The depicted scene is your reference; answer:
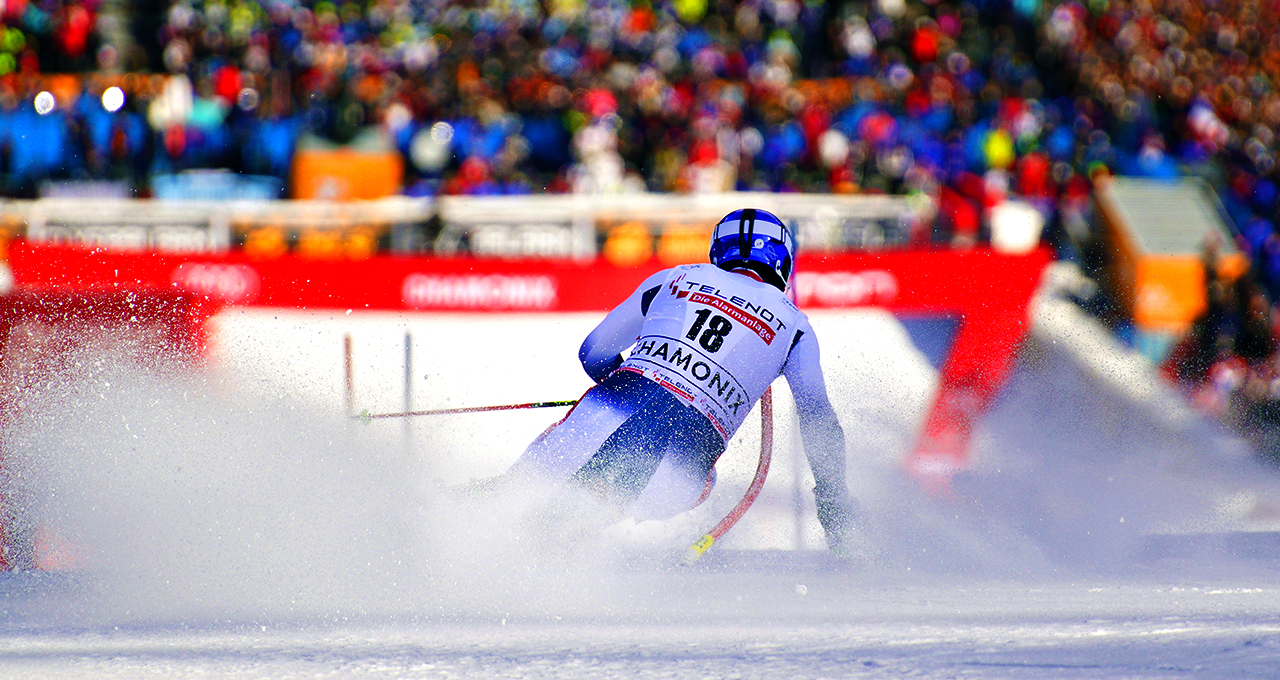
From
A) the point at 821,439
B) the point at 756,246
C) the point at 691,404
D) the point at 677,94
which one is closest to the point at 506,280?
the point at 756,246

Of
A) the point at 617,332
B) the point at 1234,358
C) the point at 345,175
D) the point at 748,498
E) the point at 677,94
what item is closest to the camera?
the point at 748,498

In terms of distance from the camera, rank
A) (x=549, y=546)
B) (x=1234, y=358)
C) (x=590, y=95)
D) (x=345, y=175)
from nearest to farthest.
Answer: (x=549, y=546) < (x=1234, y=358) < (x=345, y=175) < (x=590, y=95)

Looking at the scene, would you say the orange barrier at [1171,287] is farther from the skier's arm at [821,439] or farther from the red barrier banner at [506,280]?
the skier's arm at [821,439]

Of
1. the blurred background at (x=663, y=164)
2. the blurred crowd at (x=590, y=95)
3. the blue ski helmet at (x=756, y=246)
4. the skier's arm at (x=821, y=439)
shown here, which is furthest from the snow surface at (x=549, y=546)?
the blurred crowd at (x=590, y=95)

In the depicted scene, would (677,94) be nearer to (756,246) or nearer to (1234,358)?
(1234,358)

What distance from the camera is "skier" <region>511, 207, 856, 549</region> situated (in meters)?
4.31

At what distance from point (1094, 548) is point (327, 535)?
3.29 meters

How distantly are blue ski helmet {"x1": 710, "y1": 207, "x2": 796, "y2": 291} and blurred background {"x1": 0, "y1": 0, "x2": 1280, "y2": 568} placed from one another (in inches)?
78.6

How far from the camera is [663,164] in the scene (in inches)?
531

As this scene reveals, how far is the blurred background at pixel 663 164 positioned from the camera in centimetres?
912

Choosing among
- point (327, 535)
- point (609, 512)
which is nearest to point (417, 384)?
point (327, 535)

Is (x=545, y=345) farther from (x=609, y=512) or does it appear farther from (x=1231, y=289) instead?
(x=1231, y=289)

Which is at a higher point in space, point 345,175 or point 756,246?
point 756,246

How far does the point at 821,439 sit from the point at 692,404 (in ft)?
1.61
